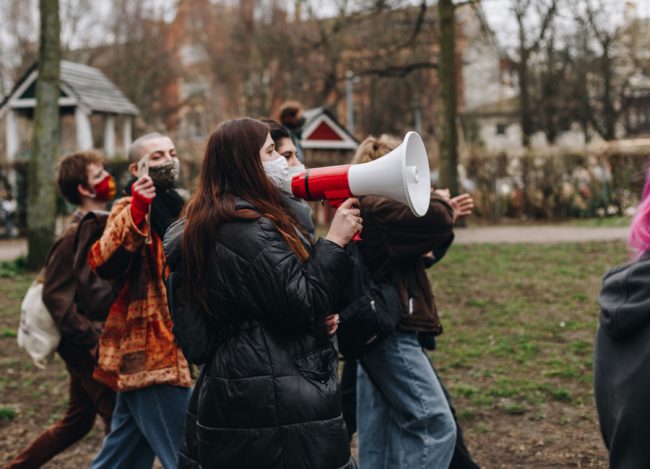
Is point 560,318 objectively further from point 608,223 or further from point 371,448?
point 608,223

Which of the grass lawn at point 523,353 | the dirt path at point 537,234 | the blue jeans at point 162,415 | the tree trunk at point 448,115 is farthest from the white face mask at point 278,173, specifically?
the tree trunk at point 448,115

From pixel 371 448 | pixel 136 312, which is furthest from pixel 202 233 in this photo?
pixel 371 448

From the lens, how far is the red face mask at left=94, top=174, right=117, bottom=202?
14.7ft

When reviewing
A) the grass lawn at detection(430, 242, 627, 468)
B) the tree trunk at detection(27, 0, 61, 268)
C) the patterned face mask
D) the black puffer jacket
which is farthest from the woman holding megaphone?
the tree trunk at detection(27, 0, 61, 268)

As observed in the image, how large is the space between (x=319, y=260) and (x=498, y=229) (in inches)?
586

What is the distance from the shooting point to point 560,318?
8211mm

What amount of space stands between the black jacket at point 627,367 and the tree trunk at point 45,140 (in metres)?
11.4

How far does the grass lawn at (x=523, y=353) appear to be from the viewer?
17.0ft

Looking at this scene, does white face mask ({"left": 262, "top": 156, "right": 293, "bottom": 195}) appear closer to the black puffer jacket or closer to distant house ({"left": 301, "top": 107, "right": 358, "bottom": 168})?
the black puffer jacket

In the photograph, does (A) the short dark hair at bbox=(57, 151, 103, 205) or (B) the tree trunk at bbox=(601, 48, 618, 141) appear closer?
(A) the short dark hair at bbox=(57, 151, 103, 205)

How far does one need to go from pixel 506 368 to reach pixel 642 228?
4.91 m

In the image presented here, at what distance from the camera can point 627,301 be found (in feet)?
6.54

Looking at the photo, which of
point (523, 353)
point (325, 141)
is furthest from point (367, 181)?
point (325, 141)

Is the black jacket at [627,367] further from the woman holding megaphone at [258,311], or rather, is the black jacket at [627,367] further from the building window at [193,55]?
the building window at [193,55]
